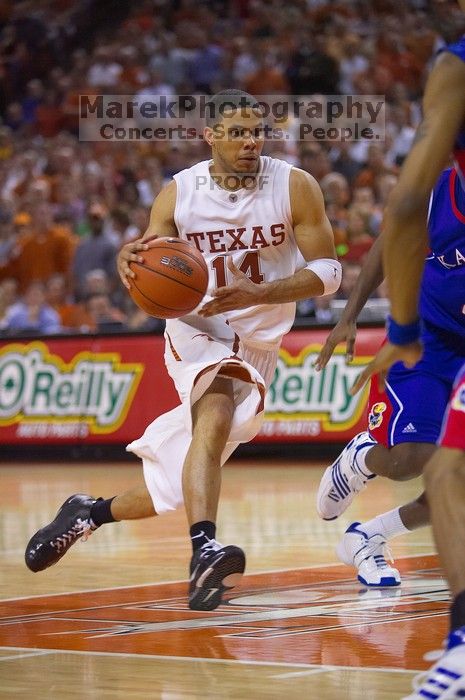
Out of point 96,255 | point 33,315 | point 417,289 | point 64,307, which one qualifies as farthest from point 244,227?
point 96,255

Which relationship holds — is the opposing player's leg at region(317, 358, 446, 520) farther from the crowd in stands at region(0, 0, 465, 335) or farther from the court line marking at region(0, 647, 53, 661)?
the crowd in stands at region(0, 0, 465, 335)

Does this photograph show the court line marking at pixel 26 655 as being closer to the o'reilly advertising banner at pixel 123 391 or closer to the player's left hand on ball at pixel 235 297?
the player's left hand on ball at pixel 235 297

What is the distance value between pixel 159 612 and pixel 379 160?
966 centimetres

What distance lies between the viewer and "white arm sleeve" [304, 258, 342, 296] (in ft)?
19.6

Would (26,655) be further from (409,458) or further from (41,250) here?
(41,250)

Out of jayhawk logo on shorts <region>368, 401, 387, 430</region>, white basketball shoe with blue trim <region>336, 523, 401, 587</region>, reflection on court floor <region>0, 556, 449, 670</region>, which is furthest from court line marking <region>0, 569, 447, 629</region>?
jayhawk logo on shorts <region>368, 401, 387, 430</region>

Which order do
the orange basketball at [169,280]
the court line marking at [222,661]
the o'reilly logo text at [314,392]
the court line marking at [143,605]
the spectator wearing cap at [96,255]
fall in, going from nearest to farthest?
the court line marking at [222,661], the court line marking at [143,605], the orange basketball at [169,280], the o'reilly logo text at [314,392], the spectator wearing cap at [96,255]

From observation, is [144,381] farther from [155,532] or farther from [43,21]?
→ [43,21]

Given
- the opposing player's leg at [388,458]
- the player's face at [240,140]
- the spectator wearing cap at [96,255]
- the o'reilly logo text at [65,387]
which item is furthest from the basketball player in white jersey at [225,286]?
the spectator wearing cap at [96,255]

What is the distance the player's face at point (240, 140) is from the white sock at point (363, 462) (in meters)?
1.35

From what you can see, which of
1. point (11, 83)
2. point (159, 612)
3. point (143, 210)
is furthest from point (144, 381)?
point (11, 83)

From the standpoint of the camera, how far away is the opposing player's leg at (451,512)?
335 centimetres

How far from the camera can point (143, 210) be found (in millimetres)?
15547

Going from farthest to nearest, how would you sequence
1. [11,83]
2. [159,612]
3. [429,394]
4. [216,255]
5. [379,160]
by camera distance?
1. [11,83]
2. [379,160]
3. [216,255]
4. [429,394]
5. [159,612]
